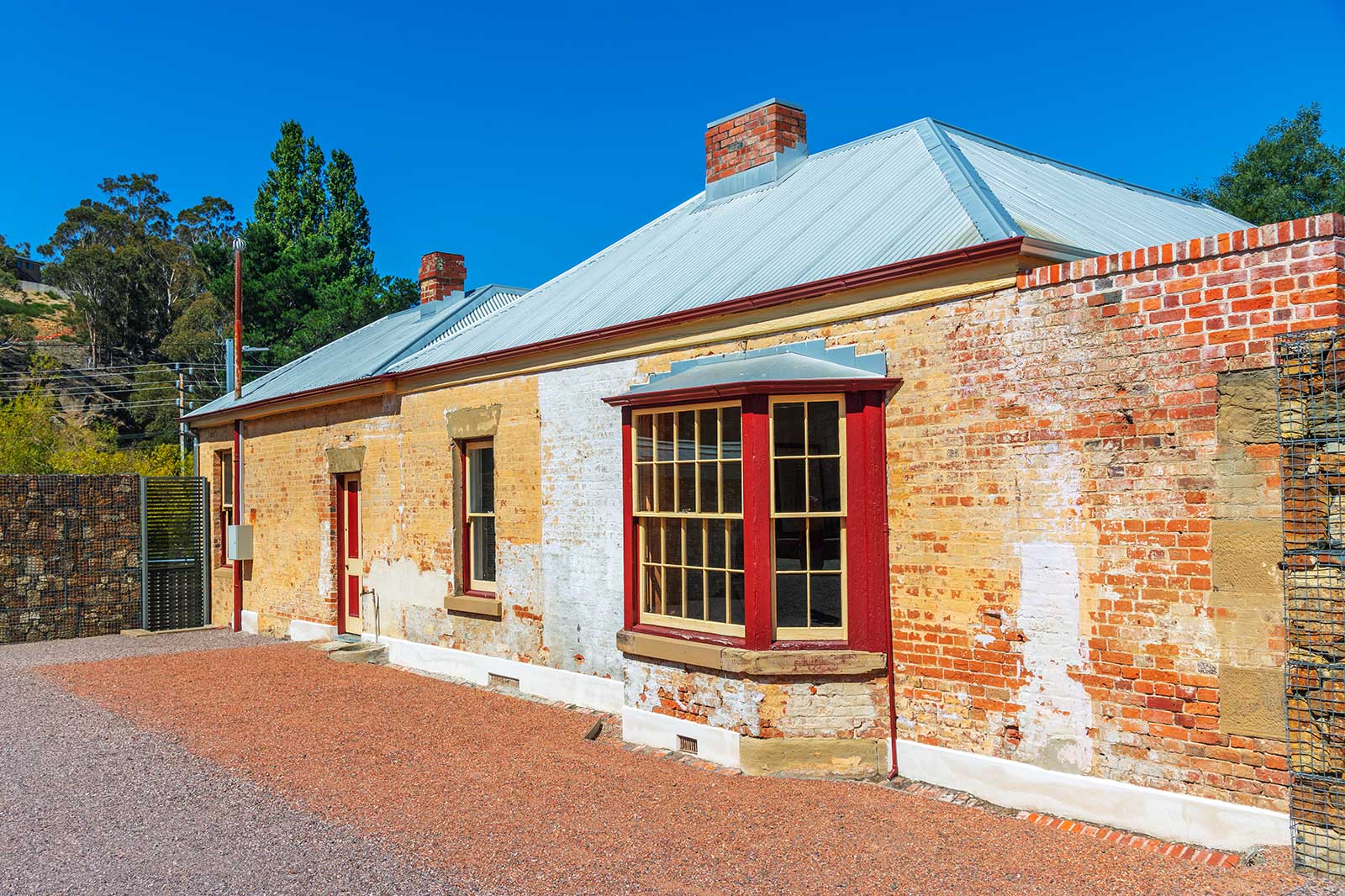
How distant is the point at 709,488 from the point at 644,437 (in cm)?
86

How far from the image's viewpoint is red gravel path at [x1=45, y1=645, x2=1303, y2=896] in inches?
214

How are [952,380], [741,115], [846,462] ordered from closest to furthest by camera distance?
[952,380] → [846,462] → [741,115]

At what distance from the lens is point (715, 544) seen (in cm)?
813

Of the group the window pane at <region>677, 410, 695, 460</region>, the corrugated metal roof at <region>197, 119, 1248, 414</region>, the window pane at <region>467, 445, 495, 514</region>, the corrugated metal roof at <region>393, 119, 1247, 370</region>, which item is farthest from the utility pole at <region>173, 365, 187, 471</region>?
the window pane at <region>677, 410, 695, 460</region>

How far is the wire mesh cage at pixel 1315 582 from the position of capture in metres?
5.22

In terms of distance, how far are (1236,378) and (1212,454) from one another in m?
0.44

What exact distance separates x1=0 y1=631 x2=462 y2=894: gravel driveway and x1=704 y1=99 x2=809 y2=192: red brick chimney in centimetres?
865

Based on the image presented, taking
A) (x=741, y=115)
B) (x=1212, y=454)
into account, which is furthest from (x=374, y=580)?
(x=1212, y=454)

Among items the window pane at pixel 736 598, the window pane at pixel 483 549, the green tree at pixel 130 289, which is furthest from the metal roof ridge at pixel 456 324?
the green tree at pixel 130 289

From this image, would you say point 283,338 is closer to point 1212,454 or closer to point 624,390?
point 624,390

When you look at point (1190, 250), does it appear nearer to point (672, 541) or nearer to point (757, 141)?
point (672, 541)

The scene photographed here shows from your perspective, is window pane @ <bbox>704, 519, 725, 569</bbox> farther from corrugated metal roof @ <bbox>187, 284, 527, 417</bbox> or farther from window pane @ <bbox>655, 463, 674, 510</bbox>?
corrugated metal roof @ <bbox>187, 284, 527, 417</bbox>

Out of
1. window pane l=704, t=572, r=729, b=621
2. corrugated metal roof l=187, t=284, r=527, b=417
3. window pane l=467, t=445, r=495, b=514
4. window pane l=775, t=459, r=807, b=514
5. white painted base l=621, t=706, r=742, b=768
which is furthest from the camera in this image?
corrugated metal roof l=187, t=284, r=527, b=417

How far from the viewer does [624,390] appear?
9.60 metres
